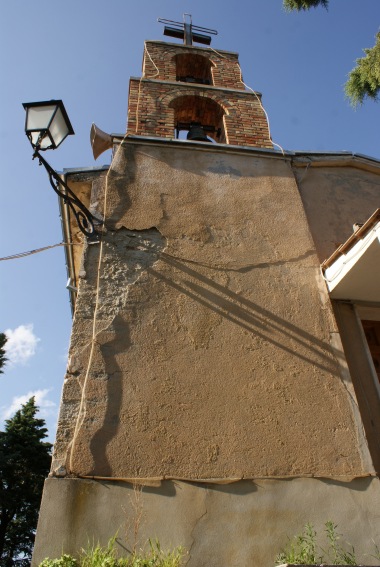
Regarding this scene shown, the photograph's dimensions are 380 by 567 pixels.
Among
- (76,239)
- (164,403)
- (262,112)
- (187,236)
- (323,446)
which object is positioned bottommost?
(323,446)

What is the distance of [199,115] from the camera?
7812 millimetres

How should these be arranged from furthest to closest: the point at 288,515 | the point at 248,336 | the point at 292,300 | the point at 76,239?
1. the point at 76,239
2. the point at 292,300
3. the point at 248,336
4. the point at 288,515

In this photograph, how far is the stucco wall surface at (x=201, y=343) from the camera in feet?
11.5

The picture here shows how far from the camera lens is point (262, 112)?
732cm

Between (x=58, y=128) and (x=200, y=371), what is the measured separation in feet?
8.91

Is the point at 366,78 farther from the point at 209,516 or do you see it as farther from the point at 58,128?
the point at 209,516

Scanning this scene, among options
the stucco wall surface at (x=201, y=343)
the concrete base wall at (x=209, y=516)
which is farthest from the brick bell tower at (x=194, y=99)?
the concrete base wall at (x=209, y=516)

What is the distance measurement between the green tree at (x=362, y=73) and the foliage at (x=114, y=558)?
822 centimetres

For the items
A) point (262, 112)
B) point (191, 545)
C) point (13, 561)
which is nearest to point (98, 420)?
point (191, 545)

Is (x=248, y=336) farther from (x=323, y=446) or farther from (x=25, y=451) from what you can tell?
(x=25, y=451)

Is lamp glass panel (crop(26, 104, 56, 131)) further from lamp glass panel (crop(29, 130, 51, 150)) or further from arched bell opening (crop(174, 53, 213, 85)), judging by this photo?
arched bell opening (crop(174, 53, 213, 85))

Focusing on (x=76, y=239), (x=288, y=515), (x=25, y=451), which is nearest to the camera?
(x=288, y=515)

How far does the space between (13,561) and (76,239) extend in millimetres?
14748

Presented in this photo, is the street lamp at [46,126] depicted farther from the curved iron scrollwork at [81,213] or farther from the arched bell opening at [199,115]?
the arched bell opening at [199,115]
